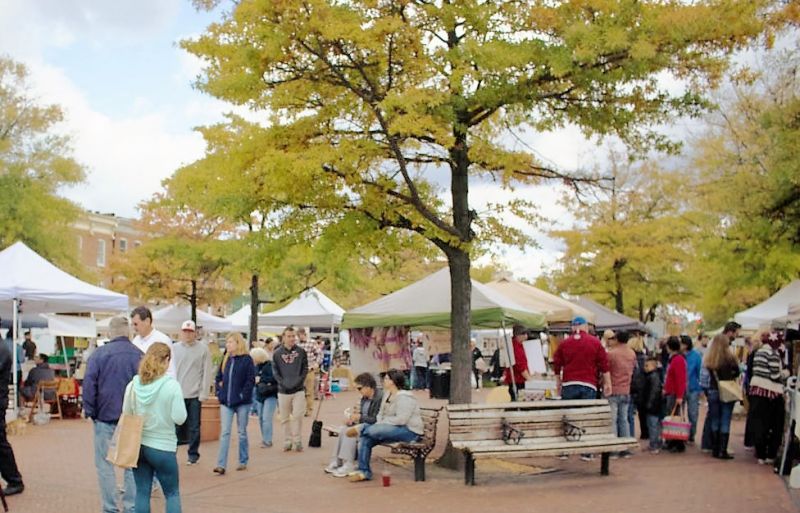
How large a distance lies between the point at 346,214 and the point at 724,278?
19.4 metres

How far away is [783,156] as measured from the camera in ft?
54.6

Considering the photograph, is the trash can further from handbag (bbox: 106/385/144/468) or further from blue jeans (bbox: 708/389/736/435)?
handbag (bbox: 106/385/144/468)

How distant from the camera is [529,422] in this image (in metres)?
11.0

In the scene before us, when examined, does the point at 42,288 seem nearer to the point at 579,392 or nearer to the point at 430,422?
the point at 430,422

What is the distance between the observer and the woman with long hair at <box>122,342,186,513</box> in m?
7.00

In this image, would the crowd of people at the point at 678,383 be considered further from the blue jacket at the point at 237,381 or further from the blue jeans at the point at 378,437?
the blue jacket at the point at 237,381

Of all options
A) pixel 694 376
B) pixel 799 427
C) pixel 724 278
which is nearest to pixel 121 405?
pixel 799 427

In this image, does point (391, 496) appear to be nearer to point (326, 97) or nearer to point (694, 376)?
point (326, 97)

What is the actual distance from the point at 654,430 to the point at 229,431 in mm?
6512

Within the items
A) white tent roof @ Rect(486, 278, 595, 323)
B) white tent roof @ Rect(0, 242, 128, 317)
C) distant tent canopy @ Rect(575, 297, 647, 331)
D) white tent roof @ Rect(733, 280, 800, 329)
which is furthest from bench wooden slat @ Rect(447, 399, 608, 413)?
distant tent canopy @ Rect(575, 297, 647, 331)

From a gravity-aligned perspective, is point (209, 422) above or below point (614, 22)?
below

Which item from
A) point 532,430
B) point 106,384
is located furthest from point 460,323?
point 106,384

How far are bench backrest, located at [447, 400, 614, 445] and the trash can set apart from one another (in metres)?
14.5

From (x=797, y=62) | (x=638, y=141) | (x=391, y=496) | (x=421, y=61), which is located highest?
(x=797, y=62)
